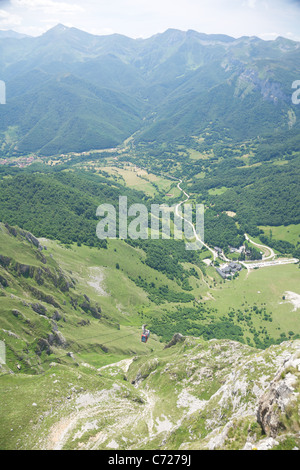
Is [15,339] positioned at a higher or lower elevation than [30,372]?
higher

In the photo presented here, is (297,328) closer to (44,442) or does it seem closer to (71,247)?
(71,247)

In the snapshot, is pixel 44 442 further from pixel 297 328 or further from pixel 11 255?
pixel 297 328

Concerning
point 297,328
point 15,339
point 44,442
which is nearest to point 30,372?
point 15,339
